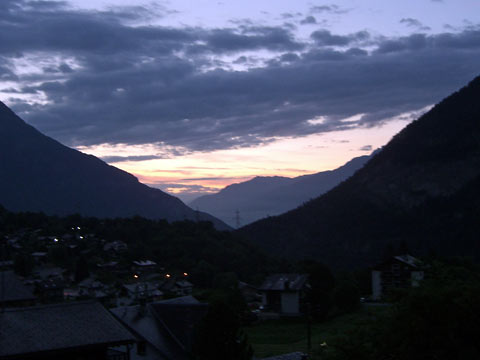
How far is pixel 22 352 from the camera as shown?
16.0m

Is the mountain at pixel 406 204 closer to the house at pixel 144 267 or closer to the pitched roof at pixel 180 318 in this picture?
the house at pixel 144 267

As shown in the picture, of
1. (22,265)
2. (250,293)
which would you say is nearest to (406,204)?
(250,293)

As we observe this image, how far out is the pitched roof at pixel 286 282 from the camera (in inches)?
1978

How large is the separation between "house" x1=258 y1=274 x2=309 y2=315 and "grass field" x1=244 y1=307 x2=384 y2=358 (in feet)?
8.65

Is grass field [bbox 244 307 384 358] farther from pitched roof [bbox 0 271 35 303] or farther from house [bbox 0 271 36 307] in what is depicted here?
pitched roof [bbox 0 271 35 303]

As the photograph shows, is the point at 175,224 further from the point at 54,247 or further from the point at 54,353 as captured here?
the point at 54,353

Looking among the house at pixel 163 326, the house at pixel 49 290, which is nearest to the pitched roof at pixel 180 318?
the house at pixel 163 326

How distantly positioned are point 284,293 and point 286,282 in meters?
1.42

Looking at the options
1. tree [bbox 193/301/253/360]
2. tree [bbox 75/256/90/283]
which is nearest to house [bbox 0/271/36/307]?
tree [bbox 193/301/253/360]

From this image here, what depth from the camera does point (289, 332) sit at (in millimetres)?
41500

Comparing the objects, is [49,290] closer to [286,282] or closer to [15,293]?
[15,293]

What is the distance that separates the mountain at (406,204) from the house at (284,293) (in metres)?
38.3

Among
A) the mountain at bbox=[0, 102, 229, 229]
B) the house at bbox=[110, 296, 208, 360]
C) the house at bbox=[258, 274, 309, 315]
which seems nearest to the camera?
the house at bbox=[110, 296, 208, 360]

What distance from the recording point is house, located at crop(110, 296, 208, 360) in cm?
2544
